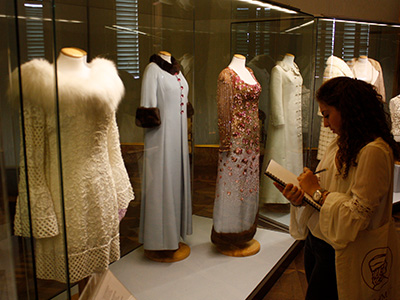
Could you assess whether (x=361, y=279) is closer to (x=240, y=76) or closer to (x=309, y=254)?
(x=309, y=254)

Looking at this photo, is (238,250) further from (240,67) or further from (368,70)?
(368,70)

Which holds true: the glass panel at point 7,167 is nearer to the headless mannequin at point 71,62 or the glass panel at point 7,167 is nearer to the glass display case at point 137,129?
the glass display case at point 137,129

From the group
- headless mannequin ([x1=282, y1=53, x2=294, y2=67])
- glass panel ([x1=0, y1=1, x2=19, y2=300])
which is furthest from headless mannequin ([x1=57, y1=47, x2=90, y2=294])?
headless mannequin ([x1=282, y1=53, x2=294, y2=67])

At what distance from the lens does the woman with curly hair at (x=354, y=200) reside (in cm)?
149

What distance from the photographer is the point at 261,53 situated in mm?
3375

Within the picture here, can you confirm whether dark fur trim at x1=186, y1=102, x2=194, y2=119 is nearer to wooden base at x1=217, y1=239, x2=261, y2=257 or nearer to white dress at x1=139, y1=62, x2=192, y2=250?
white dress at x1=139, y1=62, x2=192, y2=250

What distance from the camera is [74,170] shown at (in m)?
1.56

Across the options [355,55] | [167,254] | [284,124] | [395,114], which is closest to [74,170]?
[167,254]

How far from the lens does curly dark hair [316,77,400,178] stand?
152cm

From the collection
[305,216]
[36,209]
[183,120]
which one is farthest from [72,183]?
[183,120]

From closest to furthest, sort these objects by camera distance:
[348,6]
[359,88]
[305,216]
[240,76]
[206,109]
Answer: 1. [359,88]
2. [305,216]
3. [240,76]
4. [206,109]
5. [348,6]

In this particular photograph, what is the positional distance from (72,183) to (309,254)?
3.67 feet

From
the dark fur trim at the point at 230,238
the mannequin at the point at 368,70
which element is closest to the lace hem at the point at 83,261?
the dark fur trim at the point at 230,238

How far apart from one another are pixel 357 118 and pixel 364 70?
2874mm
